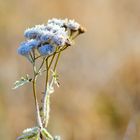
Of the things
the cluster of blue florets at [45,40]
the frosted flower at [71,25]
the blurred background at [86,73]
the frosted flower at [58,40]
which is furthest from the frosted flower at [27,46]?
the blurred background at [86,73]

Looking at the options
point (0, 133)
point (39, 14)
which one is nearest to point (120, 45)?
point (39, 14)

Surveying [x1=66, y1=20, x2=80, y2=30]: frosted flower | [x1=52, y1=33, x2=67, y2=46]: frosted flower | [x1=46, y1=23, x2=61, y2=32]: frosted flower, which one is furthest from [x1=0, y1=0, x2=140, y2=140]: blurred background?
[x1=52, y1=33, x2=67, y2=46]: frosted flower

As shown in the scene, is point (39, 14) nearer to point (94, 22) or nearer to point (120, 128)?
point (94, 22)

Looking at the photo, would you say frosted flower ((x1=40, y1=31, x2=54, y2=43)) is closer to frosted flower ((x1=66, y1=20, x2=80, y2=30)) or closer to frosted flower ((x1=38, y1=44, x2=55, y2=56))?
frosted flower ((x1=38, y1=44, x2=55, y2=56))

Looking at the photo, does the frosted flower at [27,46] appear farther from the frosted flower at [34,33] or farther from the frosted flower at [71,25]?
the frosted flower at [71,25]

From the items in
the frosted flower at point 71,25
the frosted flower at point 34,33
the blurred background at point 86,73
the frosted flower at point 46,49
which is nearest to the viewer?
the frosted flower at point 46,49

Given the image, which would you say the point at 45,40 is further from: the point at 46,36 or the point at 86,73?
the point at 86,73
